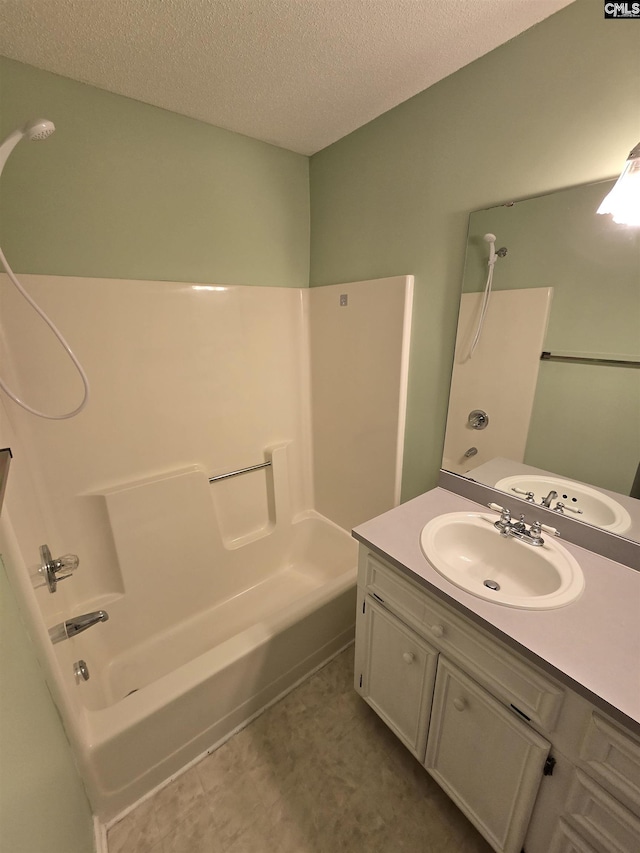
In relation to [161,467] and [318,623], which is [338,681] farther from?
[161,467]

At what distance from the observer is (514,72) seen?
41.6 inches

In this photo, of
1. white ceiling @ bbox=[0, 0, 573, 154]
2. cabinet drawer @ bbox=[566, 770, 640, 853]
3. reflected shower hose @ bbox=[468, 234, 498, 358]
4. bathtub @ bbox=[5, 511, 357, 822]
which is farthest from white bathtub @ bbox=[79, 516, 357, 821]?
white ceiling @ bbox=[0, 0, 573, 154]

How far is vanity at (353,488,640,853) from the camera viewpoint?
0.67 meters

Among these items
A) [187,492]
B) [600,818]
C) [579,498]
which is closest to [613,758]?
[600,818]

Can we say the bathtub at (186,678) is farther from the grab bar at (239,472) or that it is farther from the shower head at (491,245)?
the shower head at (491,245)

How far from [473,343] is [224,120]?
53.9 inches

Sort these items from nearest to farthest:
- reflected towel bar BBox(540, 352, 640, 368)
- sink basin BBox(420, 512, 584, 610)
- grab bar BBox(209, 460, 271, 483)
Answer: sink basin BBox(420, 512, 584, 610) < reflected towel bar BBox(540, 352, 640, 368) < grab bar BBox(209, 460, 271, 483)

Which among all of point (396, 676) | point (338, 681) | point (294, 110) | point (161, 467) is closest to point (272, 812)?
point (338, 681)

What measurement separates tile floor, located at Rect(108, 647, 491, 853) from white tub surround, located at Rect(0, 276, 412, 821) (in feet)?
0.29

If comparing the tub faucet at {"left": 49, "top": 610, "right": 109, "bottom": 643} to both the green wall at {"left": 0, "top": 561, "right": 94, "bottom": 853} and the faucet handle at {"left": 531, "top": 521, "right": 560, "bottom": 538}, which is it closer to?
the green wall at {"left": 0, "top": 561, "right": 94, "bottom": 853}

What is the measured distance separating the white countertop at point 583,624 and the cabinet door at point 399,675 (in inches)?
9.6

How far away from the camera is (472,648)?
87cm

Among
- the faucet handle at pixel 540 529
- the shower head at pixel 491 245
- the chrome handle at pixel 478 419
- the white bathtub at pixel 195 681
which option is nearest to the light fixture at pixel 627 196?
the shower head at pixel 491 245

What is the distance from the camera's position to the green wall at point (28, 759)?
20.7 inches
